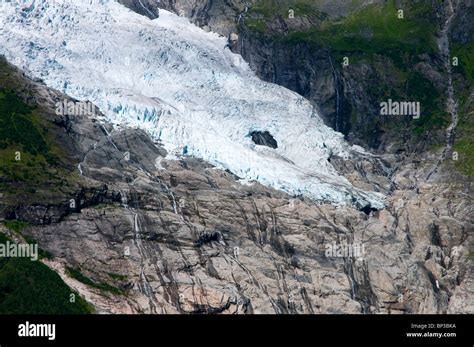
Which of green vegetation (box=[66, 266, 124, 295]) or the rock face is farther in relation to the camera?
the rock face

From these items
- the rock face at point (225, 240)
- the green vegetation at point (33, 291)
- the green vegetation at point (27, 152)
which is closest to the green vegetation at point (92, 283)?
the rock face at point (225, 240)

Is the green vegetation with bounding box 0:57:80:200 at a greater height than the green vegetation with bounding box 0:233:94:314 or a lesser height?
greater

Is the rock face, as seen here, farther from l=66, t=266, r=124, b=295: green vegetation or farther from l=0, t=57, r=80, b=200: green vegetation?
l=0, t=57, r=80, b=200: green vegetation

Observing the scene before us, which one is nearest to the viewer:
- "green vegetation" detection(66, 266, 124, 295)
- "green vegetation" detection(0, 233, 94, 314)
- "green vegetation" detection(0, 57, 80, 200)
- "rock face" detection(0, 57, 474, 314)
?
"green vegetation" detection(0, 233, 94, 314)

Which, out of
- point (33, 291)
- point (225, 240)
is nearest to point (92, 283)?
point (33, 291)

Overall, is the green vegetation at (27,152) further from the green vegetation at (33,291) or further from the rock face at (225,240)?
the green vegetation at (33,291)

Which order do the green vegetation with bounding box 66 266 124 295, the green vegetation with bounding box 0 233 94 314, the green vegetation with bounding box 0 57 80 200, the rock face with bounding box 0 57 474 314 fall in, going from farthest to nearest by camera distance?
the green vegetation with bounding box 0 57 80 200, the rock face with bounding box 0 57 474 314, the green vegetation with bounding box 66 266 124 295, the green vegetation with bounding box 0 233 94 314

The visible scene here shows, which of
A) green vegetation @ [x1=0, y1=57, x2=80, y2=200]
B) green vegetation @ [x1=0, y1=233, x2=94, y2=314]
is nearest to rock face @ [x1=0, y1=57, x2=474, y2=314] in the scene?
green vegetation @ [x1=0, y1=57, x2=80, y2=200]

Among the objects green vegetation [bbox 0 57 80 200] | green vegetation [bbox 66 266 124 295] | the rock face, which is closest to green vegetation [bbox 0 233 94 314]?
green vegetation [bbox 66 266 124 295]
